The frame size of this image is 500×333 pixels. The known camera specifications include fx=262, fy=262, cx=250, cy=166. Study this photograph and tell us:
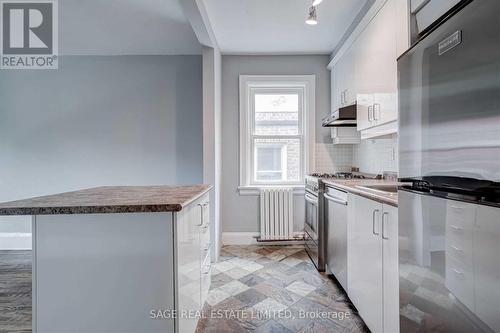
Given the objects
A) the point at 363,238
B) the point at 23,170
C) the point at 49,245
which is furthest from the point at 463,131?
the point at 23,170

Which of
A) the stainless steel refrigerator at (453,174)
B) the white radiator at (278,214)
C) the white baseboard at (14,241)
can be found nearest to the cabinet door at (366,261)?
the stainless steel refrigerator at (453,174)

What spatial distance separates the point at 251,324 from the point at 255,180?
80.9 inches

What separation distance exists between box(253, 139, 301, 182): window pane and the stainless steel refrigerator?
2509 millimetres

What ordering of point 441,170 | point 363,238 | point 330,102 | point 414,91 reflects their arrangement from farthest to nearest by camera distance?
point 330,102 → point 363,238 → point 414,91 → point 441,170

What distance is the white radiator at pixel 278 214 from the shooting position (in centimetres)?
352

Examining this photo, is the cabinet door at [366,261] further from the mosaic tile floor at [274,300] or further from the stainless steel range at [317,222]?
the stainless steel range at [317,222]

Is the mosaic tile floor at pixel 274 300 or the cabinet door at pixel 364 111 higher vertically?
the cabinet door at pixel 364 111

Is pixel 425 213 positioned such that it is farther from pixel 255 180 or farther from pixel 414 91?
pixel 255 180

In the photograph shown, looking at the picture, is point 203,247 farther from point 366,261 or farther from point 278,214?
point 278,214

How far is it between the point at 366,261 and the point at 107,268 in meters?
1.50

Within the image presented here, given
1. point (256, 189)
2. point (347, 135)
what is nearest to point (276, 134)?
point (256, 189)

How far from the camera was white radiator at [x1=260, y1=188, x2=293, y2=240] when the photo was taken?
11.5 feet

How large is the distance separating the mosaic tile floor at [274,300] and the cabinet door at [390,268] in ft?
1.68

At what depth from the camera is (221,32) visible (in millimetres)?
3004
